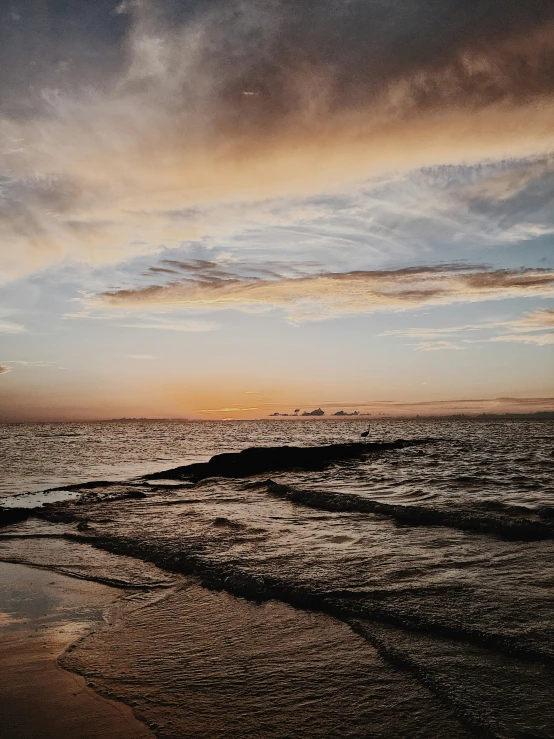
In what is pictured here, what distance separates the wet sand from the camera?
426 cm

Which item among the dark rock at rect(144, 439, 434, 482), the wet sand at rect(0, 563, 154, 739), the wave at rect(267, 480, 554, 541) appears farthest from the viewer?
the dark rock at rect(144, 439, 434, 482)

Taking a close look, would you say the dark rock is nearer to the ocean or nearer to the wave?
the wave

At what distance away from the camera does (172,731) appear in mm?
4230

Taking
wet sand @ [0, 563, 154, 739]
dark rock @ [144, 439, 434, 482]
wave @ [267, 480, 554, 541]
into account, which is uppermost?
wet sand @ [0, 563, 154, 739]

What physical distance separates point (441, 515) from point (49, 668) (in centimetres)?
1054

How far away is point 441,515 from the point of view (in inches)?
525

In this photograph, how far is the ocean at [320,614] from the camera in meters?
4.53

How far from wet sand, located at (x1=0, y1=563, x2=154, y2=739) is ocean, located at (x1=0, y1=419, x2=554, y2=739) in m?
0.21

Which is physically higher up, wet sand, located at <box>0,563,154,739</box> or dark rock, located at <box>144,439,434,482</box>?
wet sand, located at <box>0,563,154,739</box>

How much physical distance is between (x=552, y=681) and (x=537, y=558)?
15.9 feet

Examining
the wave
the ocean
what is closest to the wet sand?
the ocean

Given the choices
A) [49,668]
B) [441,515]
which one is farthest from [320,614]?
[441,515]

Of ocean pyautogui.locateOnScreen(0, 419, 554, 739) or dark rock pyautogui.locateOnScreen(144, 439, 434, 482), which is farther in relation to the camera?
dark rock pyautogui.locateOnScreen(144, 439, 434, 482)

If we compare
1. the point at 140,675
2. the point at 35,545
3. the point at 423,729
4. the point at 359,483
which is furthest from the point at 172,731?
the point at 359,483
